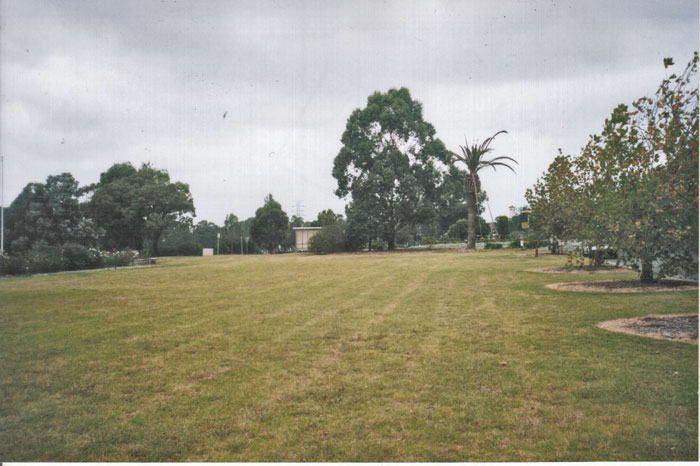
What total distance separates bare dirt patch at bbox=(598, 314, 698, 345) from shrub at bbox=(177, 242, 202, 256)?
19.4 m

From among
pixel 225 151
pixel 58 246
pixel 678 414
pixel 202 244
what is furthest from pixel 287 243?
pixel 678 414

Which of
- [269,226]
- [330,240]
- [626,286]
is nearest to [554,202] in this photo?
[626,286]

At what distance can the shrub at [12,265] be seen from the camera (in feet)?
45.9

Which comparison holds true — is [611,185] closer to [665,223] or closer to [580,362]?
[665,223]

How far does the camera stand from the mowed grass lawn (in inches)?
95.2

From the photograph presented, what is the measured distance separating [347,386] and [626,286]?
761 cm

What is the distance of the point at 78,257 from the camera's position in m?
16.9

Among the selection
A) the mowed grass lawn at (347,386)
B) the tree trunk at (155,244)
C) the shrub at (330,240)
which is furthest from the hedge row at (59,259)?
the shrub at (330,240)

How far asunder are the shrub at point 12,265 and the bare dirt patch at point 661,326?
1673 centimetres

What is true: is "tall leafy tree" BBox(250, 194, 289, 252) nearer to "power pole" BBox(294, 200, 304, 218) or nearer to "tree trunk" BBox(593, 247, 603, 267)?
"power pole" BBox(294, 200, 304, 218)

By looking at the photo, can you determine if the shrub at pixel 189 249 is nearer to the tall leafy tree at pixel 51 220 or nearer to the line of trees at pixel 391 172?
the tall leafy tree at pixel 51 220

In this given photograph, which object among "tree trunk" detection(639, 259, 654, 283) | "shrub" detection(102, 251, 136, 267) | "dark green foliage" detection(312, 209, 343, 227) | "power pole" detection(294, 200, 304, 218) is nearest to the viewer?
"tree trunk" detection(639, 259, 654, 283)

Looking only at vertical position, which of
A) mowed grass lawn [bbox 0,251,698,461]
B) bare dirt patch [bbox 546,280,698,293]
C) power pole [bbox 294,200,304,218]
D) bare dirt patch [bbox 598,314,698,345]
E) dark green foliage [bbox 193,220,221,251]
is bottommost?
mowed grass lawn [bbox 0,251,698,461]

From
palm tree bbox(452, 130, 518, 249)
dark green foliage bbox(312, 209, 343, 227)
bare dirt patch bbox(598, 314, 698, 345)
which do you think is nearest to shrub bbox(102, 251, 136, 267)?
bare dirt patch bbox(598, 314, 698, 345)
